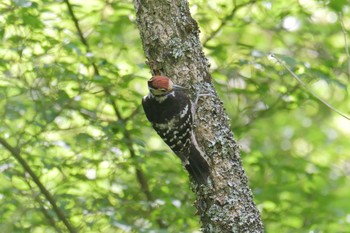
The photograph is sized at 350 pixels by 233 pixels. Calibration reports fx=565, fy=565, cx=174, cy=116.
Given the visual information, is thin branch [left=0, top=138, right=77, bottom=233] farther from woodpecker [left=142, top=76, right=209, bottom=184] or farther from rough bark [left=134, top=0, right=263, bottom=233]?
rough bark [left=134, top=0, right=263, bottom=233]

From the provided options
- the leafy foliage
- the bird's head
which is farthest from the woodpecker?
the leafy foliage

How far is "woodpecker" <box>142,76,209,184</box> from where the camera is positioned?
3.43m

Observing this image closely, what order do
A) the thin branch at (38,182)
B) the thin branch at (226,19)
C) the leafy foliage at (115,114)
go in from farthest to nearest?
the thin branch at (226,19) < the leafy foliage at (115,114) < the thin branch at (38,182)

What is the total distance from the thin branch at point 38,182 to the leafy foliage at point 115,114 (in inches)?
2.2

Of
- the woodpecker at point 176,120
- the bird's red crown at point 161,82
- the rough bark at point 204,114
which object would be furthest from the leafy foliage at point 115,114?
the rough bark at point 204,114

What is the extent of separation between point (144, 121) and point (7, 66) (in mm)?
1192

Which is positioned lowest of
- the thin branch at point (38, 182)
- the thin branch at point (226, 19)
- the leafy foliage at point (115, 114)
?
the thin branch at point (38, 182)

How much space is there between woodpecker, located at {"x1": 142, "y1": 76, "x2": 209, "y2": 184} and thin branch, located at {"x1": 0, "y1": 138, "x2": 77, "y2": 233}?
3.21 feet

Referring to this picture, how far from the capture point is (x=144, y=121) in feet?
15.7

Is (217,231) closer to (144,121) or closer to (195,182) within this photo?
(195,182)

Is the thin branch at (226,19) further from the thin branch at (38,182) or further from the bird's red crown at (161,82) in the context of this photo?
the thin branch at (38,182)

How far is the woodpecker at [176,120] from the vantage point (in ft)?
11.3

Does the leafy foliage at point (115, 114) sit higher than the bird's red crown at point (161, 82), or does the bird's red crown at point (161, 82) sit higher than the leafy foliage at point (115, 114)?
the leafy foliage at point (115, 114)

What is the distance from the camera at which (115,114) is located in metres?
4.95
